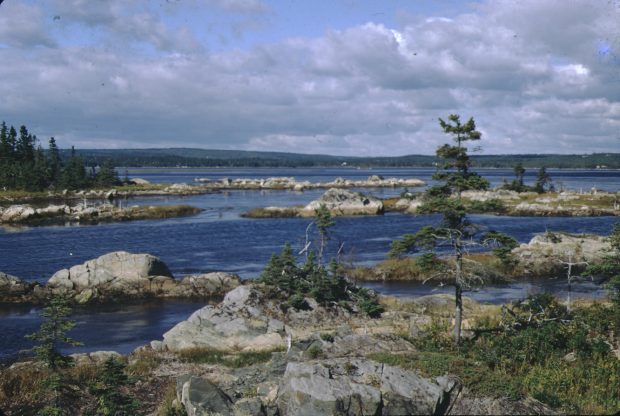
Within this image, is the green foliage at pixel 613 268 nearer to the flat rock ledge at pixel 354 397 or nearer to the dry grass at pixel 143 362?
the flat rock ledge at pixel 354 397

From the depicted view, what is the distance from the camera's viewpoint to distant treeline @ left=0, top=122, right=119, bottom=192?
13525cm

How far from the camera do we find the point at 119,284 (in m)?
44.7

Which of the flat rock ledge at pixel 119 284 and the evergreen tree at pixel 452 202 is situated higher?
the evergreen tree at pixel 452 202

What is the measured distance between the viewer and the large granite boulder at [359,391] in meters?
14.4

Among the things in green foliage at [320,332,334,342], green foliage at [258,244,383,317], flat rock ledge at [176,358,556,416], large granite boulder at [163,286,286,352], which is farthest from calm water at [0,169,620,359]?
flat rock ledge at [176,358,556,416]

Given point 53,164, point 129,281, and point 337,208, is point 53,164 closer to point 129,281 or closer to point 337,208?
point 337,208

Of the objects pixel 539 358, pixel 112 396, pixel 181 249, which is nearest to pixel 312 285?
pixel 539 358

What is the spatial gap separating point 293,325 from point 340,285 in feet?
18.4

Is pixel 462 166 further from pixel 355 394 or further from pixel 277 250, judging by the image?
pixel 277 250

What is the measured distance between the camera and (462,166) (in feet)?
77.2

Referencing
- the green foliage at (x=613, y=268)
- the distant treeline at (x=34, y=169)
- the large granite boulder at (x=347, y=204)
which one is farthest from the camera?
the distant treeline at (x=34, y=169)

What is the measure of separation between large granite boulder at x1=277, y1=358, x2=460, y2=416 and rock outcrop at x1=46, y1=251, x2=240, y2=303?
97.5 ft

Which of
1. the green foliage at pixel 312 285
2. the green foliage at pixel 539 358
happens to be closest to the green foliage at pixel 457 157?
the green foliage at pixel 539 358

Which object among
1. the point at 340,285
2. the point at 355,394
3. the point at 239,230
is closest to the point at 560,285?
the point at 340,285
